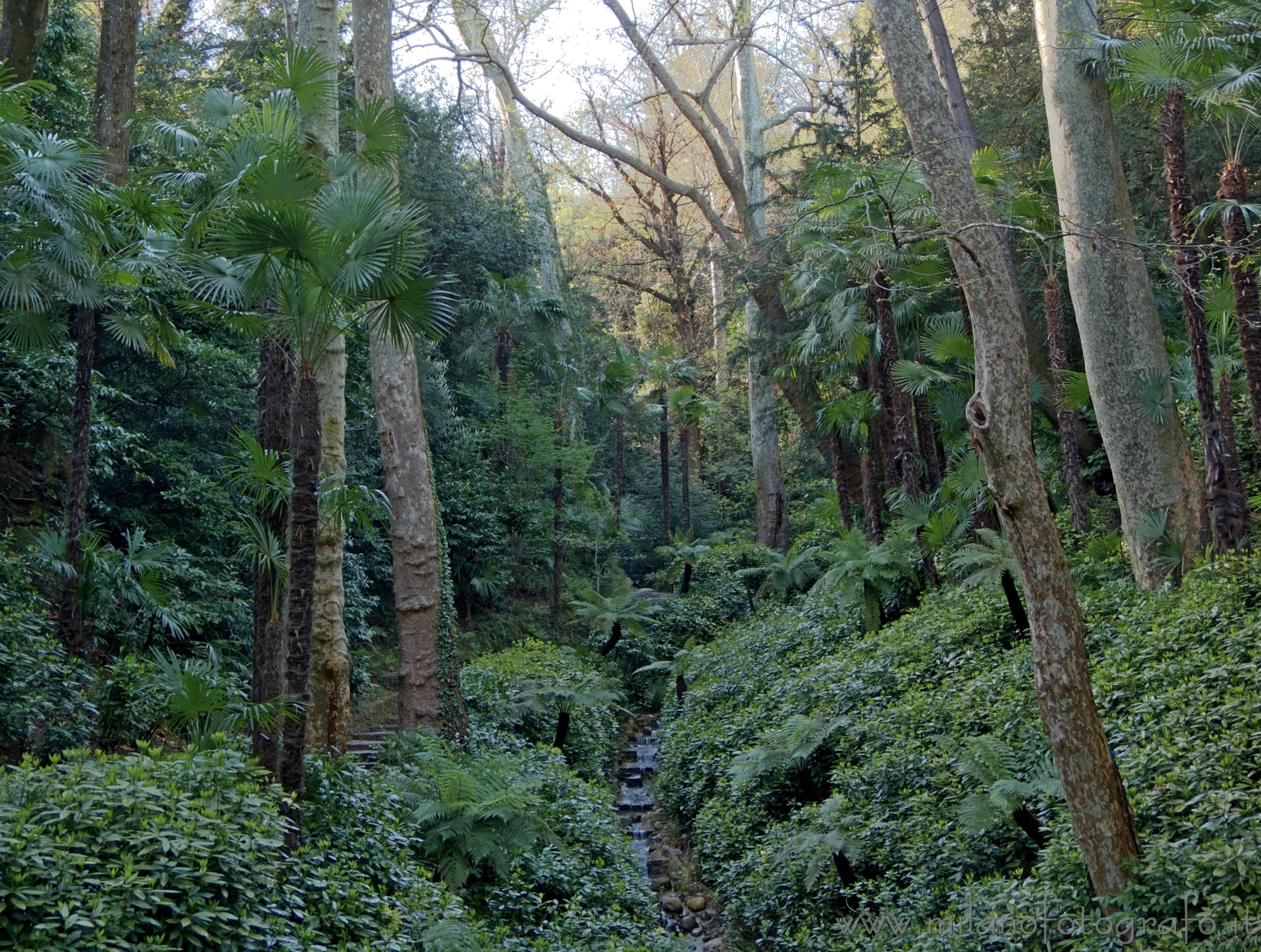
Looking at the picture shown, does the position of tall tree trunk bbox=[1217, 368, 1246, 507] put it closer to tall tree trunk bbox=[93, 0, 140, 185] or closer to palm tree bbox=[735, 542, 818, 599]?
palm tree bbox=[735, 542, 818, 599]

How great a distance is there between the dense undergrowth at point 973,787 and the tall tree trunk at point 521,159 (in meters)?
15.7

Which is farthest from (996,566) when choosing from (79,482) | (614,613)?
(614,613)

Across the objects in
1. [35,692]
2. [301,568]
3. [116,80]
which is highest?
[116,80]

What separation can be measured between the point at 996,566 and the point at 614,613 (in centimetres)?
993

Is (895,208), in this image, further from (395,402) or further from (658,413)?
(658,413)

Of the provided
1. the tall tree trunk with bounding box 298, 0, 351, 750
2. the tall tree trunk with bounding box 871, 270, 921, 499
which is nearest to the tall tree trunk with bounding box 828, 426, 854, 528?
the tall tree trunk with bounding box 871, 270, 921, 499

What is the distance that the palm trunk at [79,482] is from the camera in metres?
8.88

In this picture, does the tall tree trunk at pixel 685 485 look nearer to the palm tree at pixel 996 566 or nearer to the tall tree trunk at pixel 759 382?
the tall tree trunk at pixel 759 382

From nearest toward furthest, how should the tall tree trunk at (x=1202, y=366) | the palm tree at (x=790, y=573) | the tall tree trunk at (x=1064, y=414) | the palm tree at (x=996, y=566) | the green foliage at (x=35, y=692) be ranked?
1. the green foliage at (x=35, y=692)
2. the tall tree trunk at (x=1202, y=366)
3. the palm tree at (x=996, y=566)
4. the tall tree trunk at (x=1064, y=414)
5. the palm tree at (x=790, y=573)

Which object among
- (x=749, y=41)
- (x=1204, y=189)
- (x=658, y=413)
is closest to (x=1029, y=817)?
(x=1204, y=189)

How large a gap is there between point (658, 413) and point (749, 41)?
386 inches

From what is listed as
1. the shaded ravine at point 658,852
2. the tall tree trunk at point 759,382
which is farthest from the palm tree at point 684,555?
the shaded ravine at point 658,852

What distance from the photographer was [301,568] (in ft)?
20.7

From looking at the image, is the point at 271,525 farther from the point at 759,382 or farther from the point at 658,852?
the point at 759,382
